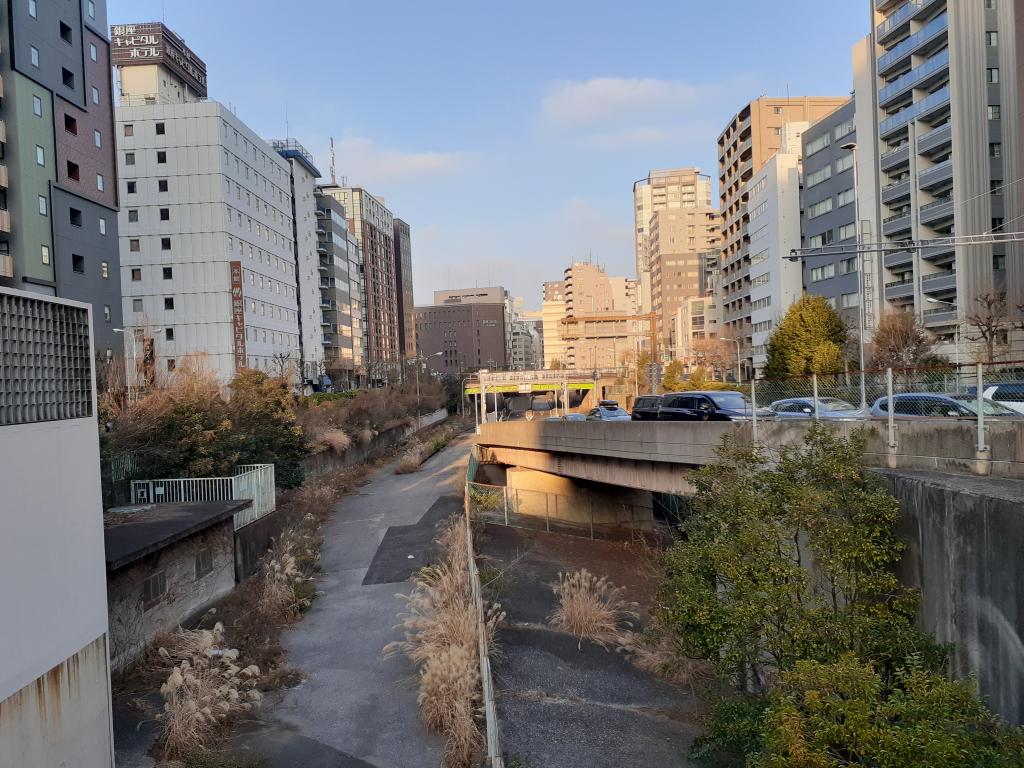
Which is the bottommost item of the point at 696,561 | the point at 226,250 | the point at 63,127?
the point at 696,561

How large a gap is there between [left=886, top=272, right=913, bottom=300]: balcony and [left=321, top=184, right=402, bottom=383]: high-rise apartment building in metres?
70.9

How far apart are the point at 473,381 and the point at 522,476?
1761 inches

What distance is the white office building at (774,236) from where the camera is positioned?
6862cm

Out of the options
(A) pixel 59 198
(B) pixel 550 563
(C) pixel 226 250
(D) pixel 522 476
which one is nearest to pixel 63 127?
(A) pixel 59 198

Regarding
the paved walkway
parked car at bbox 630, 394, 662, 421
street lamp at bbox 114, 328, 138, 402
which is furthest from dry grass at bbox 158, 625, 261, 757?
parked car at bbox 630, 394, 662, 421

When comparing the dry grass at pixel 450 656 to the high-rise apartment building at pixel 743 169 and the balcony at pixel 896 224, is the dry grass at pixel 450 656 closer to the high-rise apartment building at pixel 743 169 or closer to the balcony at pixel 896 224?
the balcony at pixel 896 224

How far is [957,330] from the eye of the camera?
4516 cm

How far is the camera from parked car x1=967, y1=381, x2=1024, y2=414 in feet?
37.3

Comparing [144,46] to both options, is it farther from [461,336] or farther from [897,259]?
[461,336]

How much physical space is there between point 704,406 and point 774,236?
170ft

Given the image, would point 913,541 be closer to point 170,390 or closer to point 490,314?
point 170,390

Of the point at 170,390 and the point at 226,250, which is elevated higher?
the point at 226,250

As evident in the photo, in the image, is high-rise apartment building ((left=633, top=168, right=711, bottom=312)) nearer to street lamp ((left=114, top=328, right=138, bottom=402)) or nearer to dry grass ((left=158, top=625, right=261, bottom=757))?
street lamp ((left=114, top=328, right=138, bottom=402))

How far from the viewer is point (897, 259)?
53.2 m
